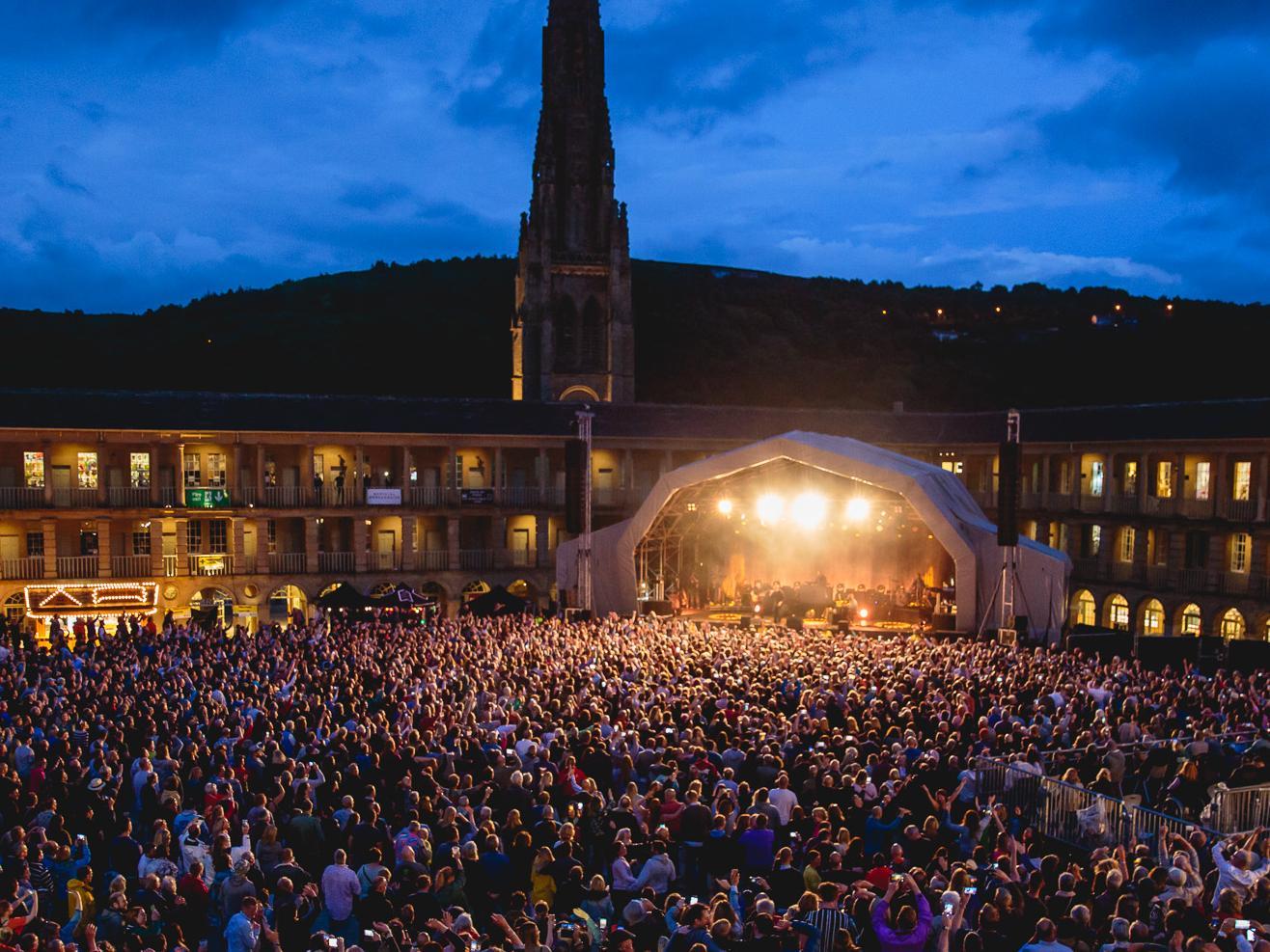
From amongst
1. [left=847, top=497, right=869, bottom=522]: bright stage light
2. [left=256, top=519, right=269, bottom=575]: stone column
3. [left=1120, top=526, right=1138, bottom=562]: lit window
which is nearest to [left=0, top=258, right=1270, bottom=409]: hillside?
[left=1120, top=526, right=1138, bottom=562]: lit window

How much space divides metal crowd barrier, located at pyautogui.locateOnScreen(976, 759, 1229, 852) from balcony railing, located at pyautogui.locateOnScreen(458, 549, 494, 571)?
29259mm

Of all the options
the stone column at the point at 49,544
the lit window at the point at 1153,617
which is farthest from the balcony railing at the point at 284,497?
the lit window at the point at 1153,617

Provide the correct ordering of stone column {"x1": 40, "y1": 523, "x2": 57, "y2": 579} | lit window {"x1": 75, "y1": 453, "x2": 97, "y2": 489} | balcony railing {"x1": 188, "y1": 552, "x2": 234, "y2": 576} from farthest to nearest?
balcony railing {"x1": 188, "y1": 552, "x2": 234, "y2": 576} → lit window {"x1": 75, "y1": 453, "x2": 97, "y2": 489} → stone column {"x1": 40, "y1": 523, "x2": 57, "y2": 579}

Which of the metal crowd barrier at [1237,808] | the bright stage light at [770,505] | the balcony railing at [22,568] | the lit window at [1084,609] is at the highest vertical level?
the bright stage light at [770,505]

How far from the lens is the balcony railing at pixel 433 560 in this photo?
4075cm

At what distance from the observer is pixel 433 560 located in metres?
40.9

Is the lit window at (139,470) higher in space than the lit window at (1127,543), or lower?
higher

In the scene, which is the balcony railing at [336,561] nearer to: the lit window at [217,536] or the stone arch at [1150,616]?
the lit window at [217,536]

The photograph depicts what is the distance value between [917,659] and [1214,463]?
20.9 m

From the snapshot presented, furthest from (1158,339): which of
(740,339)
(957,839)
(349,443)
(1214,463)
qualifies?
(957,839)

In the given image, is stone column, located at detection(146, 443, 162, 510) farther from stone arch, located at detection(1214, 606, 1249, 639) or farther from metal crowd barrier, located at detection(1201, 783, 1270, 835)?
stone arch, located at detection(1214, 606, 1249, 639)

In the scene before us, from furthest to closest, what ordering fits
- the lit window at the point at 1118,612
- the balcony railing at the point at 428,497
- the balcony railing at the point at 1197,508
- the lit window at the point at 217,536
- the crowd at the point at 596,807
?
the balcony railing at the point at 428,497 < the lit window at the point at 1118,612 < the lit window at the point at 217,536 < the balcony railing at the point at 1197,508 < the crowd at the point at 596,807

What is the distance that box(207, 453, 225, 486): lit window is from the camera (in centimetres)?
3894

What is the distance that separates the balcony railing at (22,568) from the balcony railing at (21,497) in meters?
1.68
